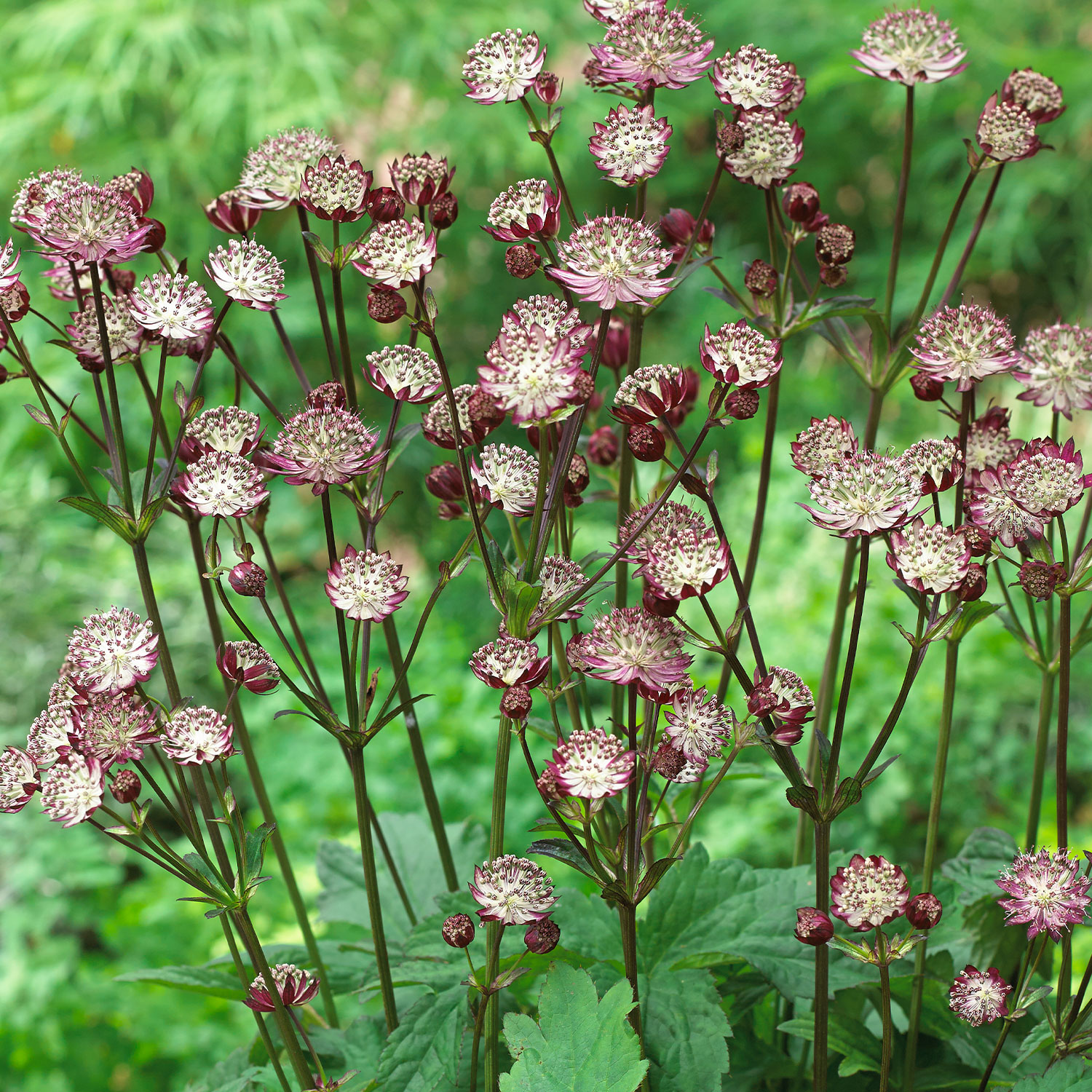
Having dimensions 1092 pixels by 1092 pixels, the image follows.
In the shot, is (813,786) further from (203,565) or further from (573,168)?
(573,168)

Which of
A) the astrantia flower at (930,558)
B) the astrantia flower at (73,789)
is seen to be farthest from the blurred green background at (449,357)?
the astrantia flower at (73,789)

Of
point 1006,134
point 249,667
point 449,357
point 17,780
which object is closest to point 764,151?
point 1006,134

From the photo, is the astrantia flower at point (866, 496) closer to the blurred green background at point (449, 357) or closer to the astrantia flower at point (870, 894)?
the astrantia flower at point (870, 894)

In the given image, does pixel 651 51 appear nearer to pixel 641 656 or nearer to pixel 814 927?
pixel 641 656

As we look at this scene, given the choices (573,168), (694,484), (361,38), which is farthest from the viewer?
(361,38)

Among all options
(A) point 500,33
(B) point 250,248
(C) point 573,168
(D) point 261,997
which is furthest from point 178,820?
(C) point 573,168

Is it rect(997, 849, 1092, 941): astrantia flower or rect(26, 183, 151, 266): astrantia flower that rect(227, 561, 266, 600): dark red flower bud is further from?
rect(997, 849, 1092, 941): astrantia flower

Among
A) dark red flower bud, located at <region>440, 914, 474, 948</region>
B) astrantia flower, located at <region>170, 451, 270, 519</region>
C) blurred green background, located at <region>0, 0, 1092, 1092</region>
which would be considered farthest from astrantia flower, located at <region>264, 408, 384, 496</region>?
blurred green background, located at <region>0, 0, 1092, 1092</region>
